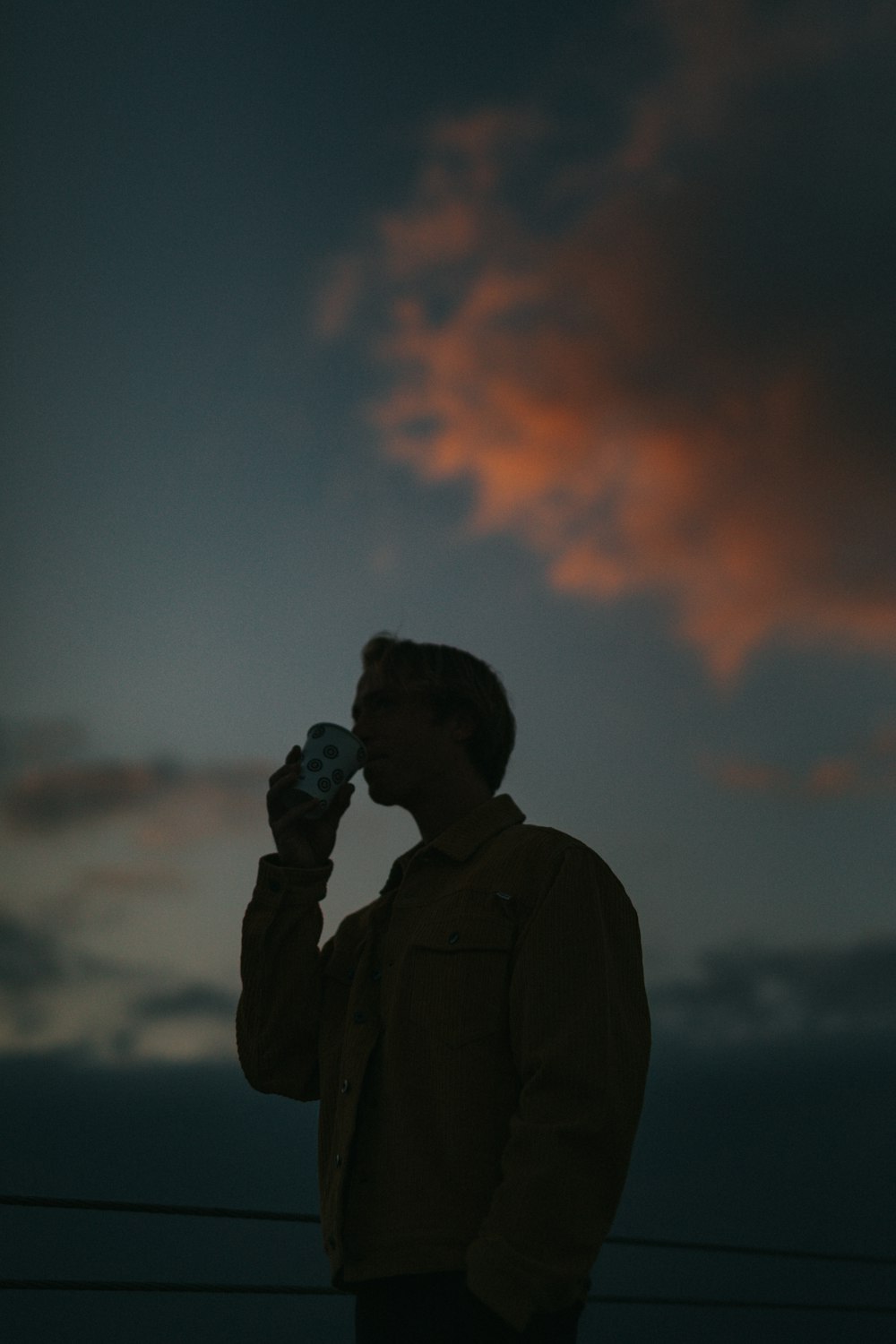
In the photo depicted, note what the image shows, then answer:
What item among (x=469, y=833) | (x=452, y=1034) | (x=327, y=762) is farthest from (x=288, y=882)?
(x=452, y=1034)

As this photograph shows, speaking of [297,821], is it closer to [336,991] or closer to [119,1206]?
[336,991]

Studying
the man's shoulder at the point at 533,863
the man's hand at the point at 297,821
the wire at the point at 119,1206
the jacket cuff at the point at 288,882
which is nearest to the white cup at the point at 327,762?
the man's hand at the point at 297,821

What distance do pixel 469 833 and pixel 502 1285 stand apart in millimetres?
834

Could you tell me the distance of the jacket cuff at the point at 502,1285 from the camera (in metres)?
1.59

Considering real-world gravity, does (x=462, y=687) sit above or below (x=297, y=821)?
above

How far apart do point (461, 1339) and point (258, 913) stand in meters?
0.84

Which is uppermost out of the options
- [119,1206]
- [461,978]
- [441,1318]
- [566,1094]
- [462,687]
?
[462,687]

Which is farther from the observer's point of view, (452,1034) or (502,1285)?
(452,1034)

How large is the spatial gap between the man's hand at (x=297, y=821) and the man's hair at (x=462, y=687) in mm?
279

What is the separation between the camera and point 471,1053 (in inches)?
74.6

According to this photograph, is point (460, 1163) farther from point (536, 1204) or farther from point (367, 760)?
point (367, 760)

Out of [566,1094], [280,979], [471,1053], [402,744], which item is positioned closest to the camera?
[566,1094]

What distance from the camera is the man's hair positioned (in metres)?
2.46

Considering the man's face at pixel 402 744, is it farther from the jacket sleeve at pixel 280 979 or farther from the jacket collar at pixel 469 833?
the jacket sleeve at pixel 280 979
